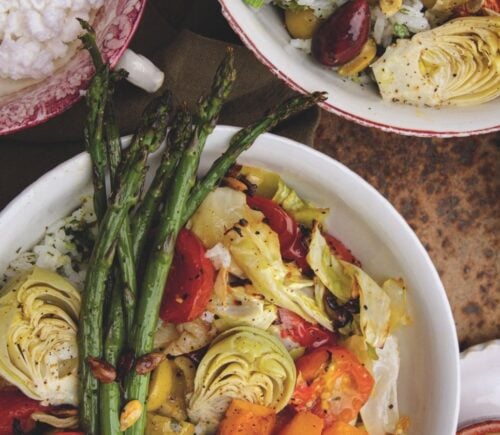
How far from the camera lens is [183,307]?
165 cm

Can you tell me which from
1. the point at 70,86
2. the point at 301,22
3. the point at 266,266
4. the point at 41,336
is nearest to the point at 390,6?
the point at 301,22

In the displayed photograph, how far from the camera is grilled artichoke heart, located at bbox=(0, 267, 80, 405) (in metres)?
1.61

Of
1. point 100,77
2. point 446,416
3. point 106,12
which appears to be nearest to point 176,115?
point 100,77

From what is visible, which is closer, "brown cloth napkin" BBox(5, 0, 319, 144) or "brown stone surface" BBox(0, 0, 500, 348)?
"brown cloth napkin" BBox(5, 0, 319, 144)

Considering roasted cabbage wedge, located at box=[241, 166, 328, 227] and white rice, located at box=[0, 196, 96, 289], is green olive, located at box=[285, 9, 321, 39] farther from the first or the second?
white rice, located at box=[0, 196, 96, 289]

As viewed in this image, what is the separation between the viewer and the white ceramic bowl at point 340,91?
1728 millimetres

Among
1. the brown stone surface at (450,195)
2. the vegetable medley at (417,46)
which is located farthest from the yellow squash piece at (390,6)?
the brown stone surface at (450,195)

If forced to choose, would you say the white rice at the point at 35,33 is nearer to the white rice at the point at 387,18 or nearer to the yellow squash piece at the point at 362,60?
the white rice at the point at 387,18

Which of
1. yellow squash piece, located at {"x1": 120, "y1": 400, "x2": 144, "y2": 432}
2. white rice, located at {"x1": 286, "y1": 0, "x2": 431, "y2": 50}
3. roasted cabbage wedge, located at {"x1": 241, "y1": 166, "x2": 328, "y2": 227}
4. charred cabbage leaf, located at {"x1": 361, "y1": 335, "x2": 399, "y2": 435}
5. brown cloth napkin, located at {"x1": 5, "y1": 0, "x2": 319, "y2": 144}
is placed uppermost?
white rice, located at {"x1": 286, "y1": 0, "x2": 431, "y2": 50}

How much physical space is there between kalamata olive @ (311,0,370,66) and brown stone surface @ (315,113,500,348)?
393 millimetres

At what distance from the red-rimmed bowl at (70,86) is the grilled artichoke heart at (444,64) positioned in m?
0.50

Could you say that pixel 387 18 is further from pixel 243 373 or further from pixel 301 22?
pixel 243 373

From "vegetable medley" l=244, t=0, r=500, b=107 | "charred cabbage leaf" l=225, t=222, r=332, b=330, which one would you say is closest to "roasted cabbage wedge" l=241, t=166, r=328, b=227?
"charred cabbage leaf" l=225, t=222, r=332, b=330

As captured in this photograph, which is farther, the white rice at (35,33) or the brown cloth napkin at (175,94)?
the brown cloth napkin at (175,94)
